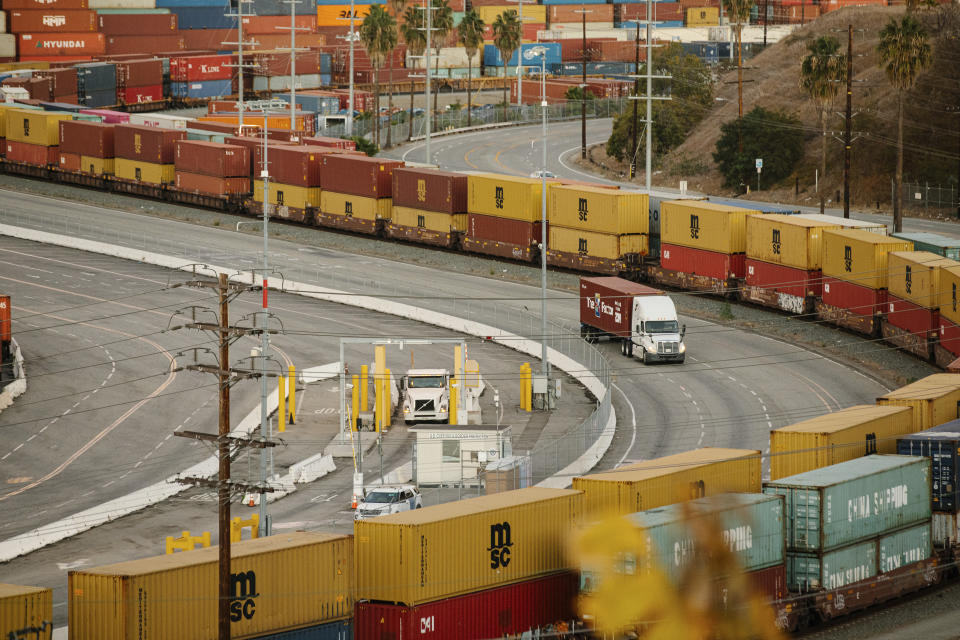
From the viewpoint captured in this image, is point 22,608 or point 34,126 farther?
point 34,126

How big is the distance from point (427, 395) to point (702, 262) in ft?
80.5

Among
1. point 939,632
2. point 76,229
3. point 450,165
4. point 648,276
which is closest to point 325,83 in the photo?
point 450,165

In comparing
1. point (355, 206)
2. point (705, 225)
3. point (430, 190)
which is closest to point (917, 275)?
point (705, 225)

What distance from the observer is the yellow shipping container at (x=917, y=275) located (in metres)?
64.1

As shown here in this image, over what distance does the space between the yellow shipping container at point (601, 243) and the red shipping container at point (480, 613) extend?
155 feet

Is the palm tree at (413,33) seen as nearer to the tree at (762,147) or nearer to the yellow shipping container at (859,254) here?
the tree at (762,147)

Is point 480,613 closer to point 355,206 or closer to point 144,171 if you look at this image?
point 355,206

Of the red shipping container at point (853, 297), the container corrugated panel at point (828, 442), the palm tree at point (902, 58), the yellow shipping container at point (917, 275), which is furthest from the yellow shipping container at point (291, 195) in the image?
the container corrugated panel at point (828, 442)

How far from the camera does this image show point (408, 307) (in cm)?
7631

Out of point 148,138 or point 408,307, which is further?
point 148,138

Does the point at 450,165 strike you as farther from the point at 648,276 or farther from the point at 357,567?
the point at 357,567

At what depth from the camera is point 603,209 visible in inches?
3253

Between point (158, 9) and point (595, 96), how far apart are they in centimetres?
5607

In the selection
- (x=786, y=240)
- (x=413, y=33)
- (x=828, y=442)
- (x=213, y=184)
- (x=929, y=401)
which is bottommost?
(x=828, y=442)
